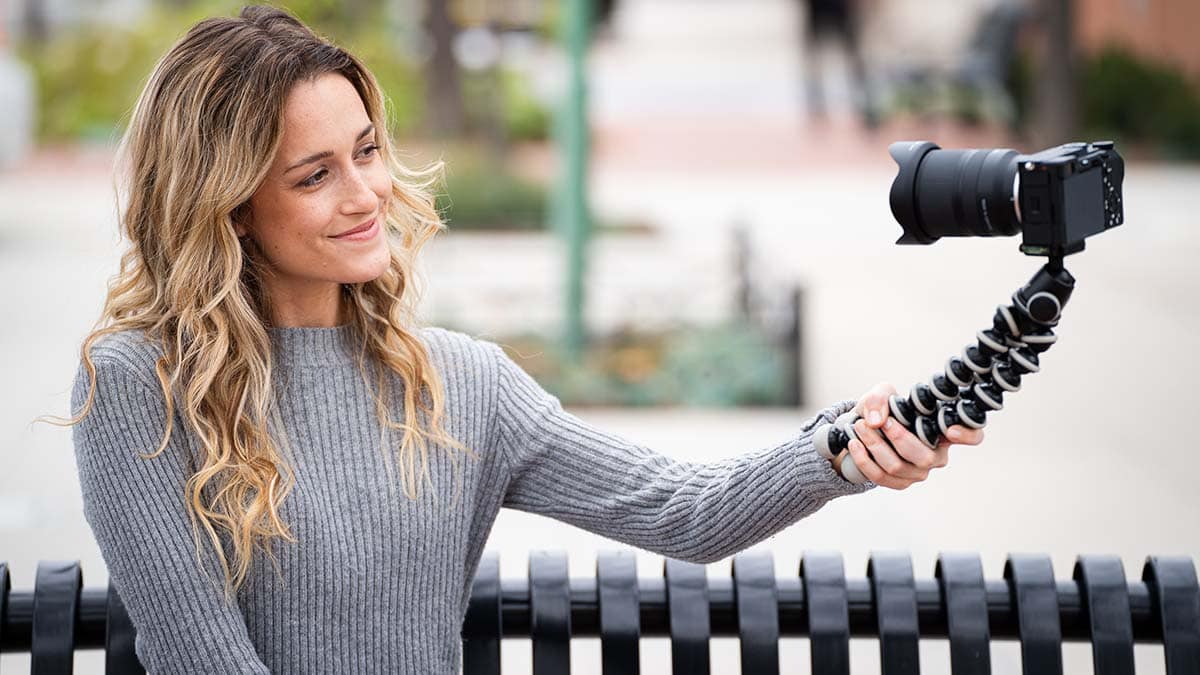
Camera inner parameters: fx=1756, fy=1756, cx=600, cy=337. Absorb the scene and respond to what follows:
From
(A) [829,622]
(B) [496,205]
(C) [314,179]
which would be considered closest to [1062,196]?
(A) [829,622]

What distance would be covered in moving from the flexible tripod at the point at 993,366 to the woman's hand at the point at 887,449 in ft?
0.04

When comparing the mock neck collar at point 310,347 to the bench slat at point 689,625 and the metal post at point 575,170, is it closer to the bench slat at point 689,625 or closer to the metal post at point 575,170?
the bench slat at point 689,625

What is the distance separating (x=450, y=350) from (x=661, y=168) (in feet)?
50.6

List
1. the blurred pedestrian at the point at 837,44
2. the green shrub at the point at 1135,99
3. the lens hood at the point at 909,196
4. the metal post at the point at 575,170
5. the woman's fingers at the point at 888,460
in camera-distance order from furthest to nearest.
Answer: the blurred pedestrian at the point at 837,44 → the green shrub at the point at 1135,99 → the metal post at the point at 575,170 → the woman's fingers at the point at 888,460 → the lens hood at the point at 909,196

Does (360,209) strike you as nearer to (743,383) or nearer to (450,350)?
(450,350)

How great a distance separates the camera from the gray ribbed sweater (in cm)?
227

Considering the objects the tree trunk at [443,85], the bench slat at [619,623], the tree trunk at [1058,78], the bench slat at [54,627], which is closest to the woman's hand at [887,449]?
the bench slat at [619,623]

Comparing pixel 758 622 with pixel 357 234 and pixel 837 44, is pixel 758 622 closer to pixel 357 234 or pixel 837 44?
pixel 357 234

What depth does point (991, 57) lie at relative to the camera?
20.2 metres

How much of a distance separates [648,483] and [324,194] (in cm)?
60

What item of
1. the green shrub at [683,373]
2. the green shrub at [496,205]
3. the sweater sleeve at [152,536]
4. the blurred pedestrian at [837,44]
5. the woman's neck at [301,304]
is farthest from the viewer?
the blurred pedestrian at [837,44]

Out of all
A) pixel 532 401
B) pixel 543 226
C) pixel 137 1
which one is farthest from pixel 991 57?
pixel 532 401

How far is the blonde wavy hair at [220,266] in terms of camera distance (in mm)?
2287

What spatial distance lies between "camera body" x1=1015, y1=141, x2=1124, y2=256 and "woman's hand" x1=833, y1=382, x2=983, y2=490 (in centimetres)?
30
